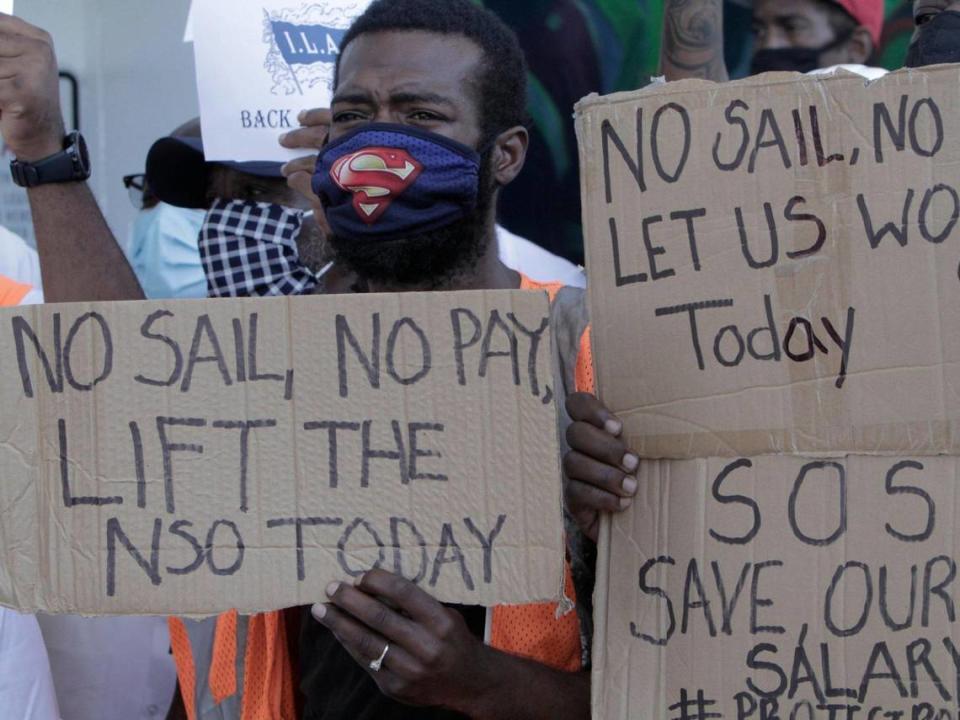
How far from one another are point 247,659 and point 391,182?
0.87 metres

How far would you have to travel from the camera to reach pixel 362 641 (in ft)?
5.36

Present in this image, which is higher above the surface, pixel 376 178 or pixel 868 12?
pixel 868 12

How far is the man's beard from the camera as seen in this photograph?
7.02 feet

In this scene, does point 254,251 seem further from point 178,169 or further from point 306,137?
point 306,137

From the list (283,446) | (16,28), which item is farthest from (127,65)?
(283,446)

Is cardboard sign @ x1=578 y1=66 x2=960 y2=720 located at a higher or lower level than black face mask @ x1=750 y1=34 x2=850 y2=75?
lower

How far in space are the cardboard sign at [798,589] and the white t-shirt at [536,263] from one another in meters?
1.86

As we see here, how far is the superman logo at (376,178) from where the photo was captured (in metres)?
2.05

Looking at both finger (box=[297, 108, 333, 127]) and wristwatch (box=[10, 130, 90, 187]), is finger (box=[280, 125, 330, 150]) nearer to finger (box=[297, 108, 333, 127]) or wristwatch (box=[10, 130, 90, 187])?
finger (box=[297, 108, 333, 127])

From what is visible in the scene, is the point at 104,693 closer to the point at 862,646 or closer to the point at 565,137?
the point at 862,646

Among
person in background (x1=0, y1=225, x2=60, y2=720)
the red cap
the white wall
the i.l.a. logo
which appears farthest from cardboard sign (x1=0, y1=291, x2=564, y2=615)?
the white wall

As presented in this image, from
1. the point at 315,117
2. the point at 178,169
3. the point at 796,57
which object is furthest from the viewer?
the point at 796,57

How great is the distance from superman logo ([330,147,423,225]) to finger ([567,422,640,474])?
577 millimetres

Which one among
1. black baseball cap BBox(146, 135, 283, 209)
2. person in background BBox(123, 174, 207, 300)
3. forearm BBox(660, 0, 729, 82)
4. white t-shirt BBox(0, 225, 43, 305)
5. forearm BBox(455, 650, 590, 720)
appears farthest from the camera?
person in background BBox(123, 174, 207, 300)
